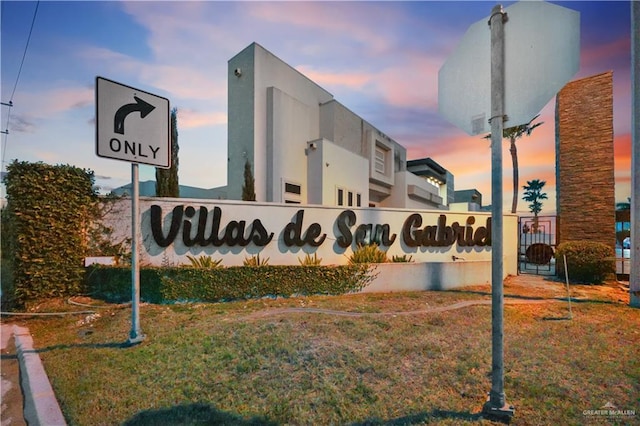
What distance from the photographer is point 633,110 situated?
7.63 m

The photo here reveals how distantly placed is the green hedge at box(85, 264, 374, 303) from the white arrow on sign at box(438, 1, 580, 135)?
577 cm

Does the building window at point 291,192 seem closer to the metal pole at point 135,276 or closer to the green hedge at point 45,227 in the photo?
the green hedge at point 45,227

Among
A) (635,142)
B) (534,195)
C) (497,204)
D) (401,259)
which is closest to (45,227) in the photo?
(497,204)

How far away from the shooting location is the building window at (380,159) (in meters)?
24.1

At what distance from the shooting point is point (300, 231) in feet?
28.6

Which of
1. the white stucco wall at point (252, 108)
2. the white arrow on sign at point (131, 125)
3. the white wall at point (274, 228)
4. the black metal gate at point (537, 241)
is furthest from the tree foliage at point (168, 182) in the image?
the black metal gate at point (537, 241)

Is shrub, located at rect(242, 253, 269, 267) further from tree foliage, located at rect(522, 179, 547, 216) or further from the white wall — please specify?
tree foliage, located at rect(522, 179, 547, 216)

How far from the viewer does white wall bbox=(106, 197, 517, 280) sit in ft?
24.2

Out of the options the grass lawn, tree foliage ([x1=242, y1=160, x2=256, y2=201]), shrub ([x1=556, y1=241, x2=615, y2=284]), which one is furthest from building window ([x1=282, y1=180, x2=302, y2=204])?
shrub ([x1=556, y1=241, x2=615, y2=284])

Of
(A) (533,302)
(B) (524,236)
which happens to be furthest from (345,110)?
(A) (533,302)

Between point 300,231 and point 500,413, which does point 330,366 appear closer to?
point 500,413

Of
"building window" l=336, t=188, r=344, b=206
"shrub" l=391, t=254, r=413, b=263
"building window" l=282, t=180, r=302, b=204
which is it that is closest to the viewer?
"shrub" l=391, t=254, r=413, b=263

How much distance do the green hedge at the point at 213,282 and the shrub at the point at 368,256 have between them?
105cm

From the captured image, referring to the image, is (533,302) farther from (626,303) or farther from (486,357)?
(486,357)
